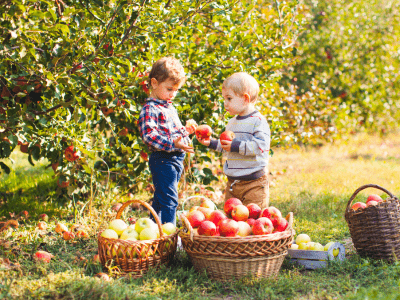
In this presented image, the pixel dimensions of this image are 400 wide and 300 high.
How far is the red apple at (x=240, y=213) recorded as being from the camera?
2.71 m

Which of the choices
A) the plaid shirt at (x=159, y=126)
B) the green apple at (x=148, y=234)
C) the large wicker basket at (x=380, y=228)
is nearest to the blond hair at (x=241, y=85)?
the plaid shirt at (x=159, y=126)

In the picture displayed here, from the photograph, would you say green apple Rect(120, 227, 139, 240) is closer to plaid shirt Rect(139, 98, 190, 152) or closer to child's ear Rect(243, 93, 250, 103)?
plaid shirt Rect(139, 98, 190, 152)

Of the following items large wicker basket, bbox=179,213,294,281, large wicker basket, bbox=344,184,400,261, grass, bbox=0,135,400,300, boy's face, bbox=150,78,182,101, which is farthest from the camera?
boy's face, bbox=150,78,182,101

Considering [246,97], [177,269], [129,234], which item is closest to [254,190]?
[246,97]

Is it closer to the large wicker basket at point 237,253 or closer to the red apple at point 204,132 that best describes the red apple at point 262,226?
the large wicker basket at point 237,253

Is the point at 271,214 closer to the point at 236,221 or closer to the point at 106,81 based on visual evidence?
the point at 236,221

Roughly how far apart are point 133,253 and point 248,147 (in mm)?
1107

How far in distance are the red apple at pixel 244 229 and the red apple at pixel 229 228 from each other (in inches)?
1.9

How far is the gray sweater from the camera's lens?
297 centimetres

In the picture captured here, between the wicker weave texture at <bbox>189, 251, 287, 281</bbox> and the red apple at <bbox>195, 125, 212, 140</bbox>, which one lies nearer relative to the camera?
the wicker weave texture at <bbox>189, 251, 287, 281</bbox>

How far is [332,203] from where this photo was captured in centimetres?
435

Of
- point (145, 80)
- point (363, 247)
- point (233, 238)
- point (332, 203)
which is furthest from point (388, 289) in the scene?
point (145, 80)

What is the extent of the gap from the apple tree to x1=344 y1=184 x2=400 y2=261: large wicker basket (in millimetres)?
Result: 1744

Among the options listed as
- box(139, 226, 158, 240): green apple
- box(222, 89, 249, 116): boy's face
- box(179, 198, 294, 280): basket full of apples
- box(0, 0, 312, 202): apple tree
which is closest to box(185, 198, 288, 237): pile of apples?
box(179, 198, 294, 280): basket full of apples
